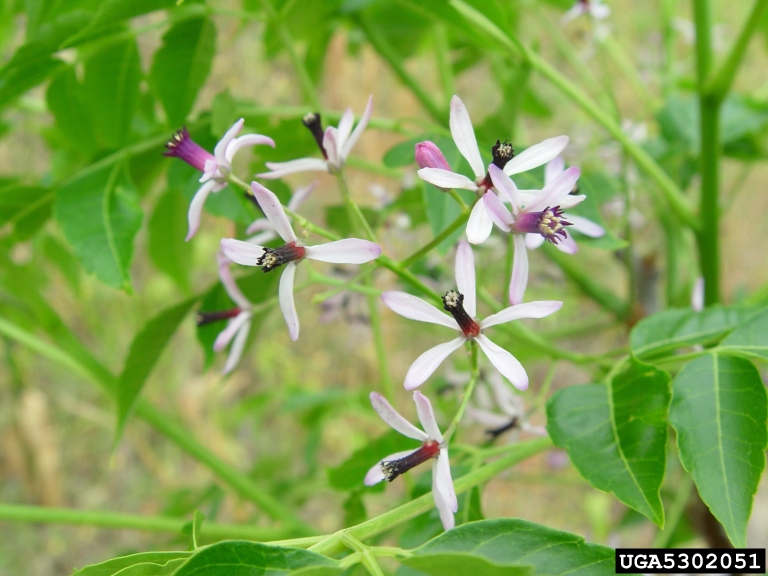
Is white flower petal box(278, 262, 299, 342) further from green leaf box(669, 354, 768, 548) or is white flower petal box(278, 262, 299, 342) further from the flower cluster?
green leaf box(669, 354, 768, 548)

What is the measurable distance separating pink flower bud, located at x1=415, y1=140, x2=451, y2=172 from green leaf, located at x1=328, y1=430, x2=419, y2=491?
42 cm

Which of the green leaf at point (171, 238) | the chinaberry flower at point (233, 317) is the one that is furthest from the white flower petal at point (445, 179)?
the green leaf at point (171, 238)

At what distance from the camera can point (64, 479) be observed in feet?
10.3

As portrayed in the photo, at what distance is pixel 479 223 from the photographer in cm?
55

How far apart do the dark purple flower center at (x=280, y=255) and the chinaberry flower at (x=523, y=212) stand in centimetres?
17

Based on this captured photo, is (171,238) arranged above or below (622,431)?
above

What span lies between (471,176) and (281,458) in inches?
42.6

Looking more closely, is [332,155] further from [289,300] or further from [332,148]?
[289,300]

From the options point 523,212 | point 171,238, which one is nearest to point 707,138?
point 523,212

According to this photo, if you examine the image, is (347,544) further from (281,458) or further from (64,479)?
(64,479)

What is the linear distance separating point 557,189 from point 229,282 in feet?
1.30

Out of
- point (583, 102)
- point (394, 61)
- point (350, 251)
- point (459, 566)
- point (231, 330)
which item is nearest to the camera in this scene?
point (459, 566)

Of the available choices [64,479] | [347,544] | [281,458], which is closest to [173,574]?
[347,544]

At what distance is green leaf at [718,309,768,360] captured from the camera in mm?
582
